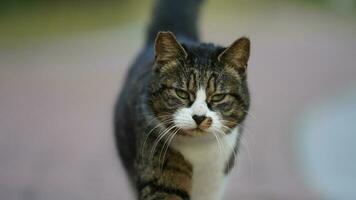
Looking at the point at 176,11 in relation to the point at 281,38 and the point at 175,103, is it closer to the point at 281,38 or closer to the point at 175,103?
the point at 175,103

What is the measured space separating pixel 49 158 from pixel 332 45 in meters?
0.96

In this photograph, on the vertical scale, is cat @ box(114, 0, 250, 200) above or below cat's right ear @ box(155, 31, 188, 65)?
below

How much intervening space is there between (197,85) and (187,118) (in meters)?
0.07

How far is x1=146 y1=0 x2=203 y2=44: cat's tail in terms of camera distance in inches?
55.7

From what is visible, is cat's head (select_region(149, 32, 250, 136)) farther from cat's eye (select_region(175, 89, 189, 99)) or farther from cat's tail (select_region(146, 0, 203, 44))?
cat's tail (select_region(146, 0, 203, 44))

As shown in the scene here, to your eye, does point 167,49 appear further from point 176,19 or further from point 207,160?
point 176,19

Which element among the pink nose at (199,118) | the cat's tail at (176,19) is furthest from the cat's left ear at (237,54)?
the cat's tail at (176,19)

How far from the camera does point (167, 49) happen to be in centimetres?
109

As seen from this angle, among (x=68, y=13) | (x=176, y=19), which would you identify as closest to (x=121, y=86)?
(x=176, y=19)

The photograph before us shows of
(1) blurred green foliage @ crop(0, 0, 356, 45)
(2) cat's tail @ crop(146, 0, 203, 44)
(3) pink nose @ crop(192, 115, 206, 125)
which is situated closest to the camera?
(3) pink nose @ crop(192, 115, 206, 125)

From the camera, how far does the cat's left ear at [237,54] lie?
3.54ft

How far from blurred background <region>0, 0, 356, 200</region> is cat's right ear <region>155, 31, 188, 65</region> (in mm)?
446

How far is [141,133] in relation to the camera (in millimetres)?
1165

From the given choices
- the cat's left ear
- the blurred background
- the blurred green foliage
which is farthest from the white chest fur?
the blurred green foliage
